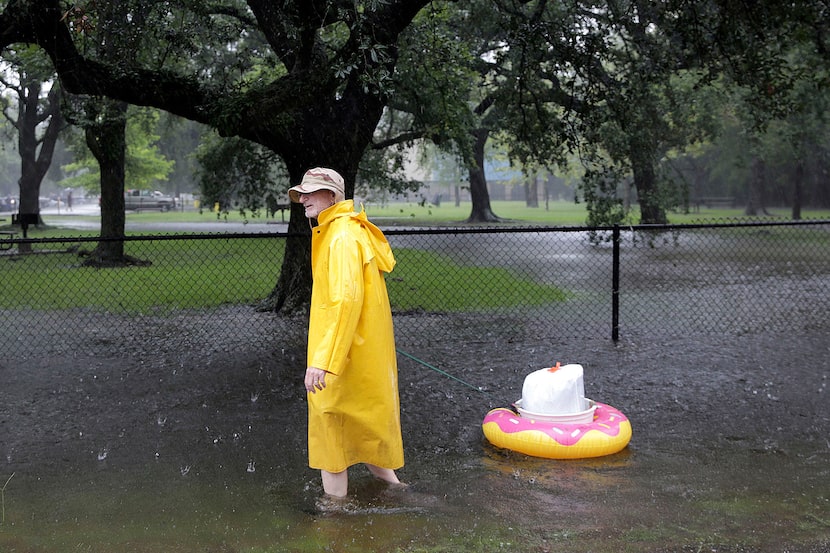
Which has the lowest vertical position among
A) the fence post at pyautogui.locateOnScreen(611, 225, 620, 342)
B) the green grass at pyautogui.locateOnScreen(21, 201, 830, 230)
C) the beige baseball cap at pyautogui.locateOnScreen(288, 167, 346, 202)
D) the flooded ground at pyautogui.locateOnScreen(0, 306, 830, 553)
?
the flooded ground at pyautogui.locateOnScreen(0, 306, 830, 553)

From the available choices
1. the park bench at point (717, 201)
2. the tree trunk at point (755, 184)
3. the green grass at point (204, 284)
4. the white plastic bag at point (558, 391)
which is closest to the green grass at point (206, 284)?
the green grass at point (204, 284)

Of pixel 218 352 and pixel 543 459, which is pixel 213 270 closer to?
pixel 218 352

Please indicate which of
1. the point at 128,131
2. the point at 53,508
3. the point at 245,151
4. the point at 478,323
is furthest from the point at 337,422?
the point at 128,131

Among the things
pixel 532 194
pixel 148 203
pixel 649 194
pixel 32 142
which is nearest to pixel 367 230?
pixel 649 194

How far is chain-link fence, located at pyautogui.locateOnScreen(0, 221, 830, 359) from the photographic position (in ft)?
33.6

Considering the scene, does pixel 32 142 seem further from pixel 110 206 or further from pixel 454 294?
pixel 454 294

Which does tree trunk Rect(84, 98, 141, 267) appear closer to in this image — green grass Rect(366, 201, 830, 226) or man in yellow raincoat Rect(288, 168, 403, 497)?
green grass Rect(366, 201, 830, 226)

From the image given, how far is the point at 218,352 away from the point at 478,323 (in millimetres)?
3560

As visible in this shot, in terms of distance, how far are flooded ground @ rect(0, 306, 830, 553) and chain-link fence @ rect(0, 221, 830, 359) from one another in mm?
1352

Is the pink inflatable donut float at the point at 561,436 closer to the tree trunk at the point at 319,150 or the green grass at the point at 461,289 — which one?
the tree trunk at the point at 319,150

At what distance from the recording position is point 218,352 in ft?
30.8

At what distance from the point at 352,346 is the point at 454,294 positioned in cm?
941

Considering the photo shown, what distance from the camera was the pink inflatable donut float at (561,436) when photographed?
5.54 metres

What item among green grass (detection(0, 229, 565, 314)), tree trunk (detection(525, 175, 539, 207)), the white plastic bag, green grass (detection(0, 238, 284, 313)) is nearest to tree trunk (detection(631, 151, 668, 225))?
green grass (detection(0, 229, 565, 314))
